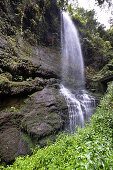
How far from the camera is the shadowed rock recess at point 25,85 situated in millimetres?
4117

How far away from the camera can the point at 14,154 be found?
3717mm

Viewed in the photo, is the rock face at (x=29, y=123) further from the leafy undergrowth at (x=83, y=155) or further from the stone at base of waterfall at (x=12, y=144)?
the leafy undergrowth at (x=83, y=155)

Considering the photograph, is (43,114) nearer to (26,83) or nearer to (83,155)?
(26,83)

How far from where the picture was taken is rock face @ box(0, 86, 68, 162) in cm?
384

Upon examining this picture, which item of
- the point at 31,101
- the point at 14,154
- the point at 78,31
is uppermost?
the point at 78,31

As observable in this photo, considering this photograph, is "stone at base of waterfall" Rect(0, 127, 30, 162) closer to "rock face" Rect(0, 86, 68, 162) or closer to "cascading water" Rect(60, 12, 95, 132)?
"rock face" Rect(0, 86, 68, 162)

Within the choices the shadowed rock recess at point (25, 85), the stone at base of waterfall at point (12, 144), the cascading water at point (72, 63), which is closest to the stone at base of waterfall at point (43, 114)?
the shadowed rock recess at point (25, 85)

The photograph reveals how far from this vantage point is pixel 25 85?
5.40 m

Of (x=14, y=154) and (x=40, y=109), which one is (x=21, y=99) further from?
(x=14, y=154)

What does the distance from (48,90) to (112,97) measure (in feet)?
12.9

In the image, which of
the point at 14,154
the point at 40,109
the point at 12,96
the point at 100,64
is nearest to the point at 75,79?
the point at 100,64

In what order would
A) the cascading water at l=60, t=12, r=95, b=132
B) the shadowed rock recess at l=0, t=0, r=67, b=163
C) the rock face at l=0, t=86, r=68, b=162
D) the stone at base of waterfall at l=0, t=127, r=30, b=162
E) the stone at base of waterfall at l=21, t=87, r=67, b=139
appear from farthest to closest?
the cascading water at l=60, t=12, r=95, b=132 → the stone at base of waterfall at l=21, t=87, r=67, b=139 → the shadowed rock recess at l=0, t=0, r=67, b=163 → the rock face at l=0, t=86, r=68, b=162 → the stone at base of waterfall at l=0, t=127, r=30, b=162

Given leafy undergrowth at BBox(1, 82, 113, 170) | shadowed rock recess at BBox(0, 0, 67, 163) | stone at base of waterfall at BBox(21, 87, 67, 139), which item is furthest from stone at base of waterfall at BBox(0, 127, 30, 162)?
leafy undergrowth at BBox(1, 82, 113, 170)

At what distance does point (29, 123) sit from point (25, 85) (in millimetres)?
2166
